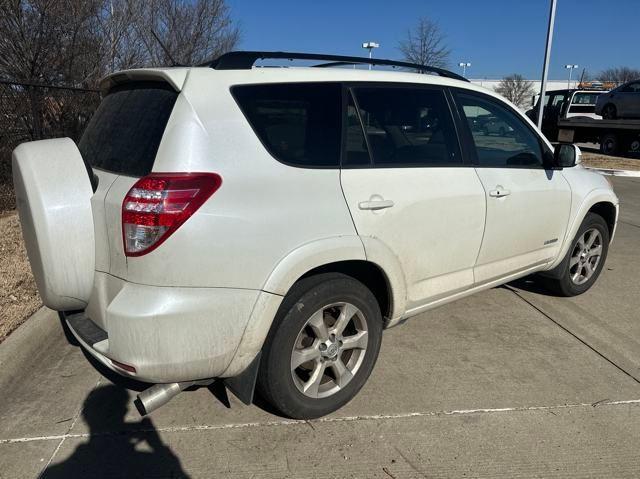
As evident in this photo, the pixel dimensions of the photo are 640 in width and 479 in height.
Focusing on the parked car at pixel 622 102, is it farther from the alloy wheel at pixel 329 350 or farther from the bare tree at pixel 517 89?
the bare tree at pixel 517 89

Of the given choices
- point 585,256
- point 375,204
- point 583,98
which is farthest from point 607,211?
point 583,98

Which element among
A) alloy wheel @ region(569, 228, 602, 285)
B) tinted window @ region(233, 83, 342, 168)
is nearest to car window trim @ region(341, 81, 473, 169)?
tinted window @ region(233, 83, 342, 168)

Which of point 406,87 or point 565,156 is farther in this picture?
point 565,156

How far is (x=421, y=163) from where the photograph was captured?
314cm

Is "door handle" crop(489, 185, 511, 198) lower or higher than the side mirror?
lower

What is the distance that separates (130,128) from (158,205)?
62 centimetres

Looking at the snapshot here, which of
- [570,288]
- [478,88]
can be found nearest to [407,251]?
[478,88]

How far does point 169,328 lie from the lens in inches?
87.7

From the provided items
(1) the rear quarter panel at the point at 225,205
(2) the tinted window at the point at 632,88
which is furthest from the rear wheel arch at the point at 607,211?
(2) the tinted window at the point at 632,88

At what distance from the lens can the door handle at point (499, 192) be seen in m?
3.45

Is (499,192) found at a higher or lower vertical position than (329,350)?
higher

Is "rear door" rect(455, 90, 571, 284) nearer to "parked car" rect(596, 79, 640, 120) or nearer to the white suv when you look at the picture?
the white suv

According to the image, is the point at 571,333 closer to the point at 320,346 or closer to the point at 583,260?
the point at 583,260

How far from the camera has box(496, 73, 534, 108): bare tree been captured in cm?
6144
